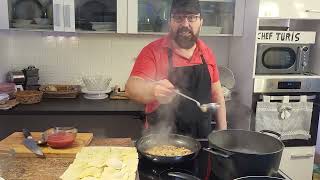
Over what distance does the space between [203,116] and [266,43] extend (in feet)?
2.37

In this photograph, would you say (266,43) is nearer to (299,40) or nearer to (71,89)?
(299,40)

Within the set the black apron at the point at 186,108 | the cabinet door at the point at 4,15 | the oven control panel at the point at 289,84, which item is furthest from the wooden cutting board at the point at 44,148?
the oven control panel at the point at 289,84

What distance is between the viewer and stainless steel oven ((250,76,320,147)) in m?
2.27

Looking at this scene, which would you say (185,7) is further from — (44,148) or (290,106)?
(44,148)

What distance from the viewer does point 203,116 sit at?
204cm

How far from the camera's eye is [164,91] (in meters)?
1.96

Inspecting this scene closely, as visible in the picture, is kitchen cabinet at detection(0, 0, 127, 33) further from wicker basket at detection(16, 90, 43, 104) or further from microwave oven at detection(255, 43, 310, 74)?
microwave oven at detection(255, 43, 310, 74)

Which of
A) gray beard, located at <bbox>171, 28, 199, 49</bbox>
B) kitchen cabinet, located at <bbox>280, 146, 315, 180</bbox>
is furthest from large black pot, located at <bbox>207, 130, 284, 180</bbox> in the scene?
kitchen cabinet, located at <bbox>280, 146, 315, 180</bbox>

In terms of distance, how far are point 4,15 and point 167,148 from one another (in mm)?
1748

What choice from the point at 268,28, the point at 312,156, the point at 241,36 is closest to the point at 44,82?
the point at 241,36

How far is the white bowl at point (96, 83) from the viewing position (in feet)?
8.27

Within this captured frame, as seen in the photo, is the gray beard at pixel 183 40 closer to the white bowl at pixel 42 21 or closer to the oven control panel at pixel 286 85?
the oven control panel at pixel 286 85

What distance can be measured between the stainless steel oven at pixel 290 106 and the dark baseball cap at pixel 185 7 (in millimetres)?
670

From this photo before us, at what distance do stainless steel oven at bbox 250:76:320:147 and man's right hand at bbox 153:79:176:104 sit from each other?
69cm
